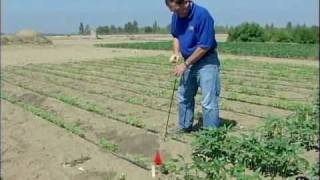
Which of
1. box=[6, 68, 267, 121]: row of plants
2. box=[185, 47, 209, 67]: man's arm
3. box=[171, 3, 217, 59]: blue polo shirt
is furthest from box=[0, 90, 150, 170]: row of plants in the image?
box=[171, 3, 217, 59]: blue polo shirt

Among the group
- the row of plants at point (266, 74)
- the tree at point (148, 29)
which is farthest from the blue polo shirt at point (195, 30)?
the tree at point (148, 29)

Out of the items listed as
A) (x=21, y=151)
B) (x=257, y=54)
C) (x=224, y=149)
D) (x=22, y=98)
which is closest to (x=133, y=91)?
(x=22, y=98)

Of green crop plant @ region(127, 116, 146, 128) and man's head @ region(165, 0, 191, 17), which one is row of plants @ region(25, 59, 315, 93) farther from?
man's head @ region(165, 0, 191, 17)

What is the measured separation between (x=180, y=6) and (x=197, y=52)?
52 centimetres

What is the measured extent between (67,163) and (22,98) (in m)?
4.58

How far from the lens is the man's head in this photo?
540 cm

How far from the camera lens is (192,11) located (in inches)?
216

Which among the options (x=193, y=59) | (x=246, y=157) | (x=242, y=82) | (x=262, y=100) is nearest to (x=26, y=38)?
(x=242, y=82)

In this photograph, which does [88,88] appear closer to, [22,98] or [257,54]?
[22,98]

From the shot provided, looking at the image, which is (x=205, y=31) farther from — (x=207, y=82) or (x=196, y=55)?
(x=207, y=82)

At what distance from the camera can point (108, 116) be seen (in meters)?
7.32

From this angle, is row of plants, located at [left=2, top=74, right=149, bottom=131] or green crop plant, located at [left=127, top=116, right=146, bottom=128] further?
row of plants, located at [left=2, top=74, right=149, bottom=131]

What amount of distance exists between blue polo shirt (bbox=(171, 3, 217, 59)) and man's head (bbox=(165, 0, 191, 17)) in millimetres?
64

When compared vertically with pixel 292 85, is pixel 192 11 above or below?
above
